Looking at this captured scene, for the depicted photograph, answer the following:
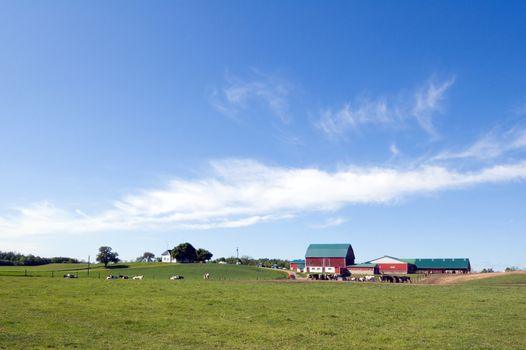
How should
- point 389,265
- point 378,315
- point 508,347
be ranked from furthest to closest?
point 389,265 → point 378,315 → point 508,347

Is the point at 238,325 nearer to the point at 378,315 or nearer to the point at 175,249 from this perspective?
the point at 378,315

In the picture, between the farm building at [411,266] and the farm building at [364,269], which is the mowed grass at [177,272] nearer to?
the farm building at [364,269]

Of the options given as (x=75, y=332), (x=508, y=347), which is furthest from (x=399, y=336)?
(x=75, y=332)

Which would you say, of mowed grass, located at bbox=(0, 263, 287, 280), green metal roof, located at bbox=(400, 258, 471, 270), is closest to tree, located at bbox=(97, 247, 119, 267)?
mowed grass, located at bbox=(0, 263, 287, 280)

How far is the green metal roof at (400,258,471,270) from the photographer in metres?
166

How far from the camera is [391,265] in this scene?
6393 inches

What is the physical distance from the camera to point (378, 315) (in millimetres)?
34125

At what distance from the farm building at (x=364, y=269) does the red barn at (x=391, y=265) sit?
13.7ft

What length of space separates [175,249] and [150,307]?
544ft

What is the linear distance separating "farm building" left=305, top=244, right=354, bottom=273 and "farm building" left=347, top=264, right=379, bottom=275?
3.62 meters

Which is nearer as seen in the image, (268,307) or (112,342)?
(112,342)

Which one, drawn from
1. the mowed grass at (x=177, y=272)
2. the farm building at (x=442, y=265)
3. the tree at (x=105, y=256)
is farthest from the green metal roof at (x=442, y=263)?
the tree at (x=105, y=256)

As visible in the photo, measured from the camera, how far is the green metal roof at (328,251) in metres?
167

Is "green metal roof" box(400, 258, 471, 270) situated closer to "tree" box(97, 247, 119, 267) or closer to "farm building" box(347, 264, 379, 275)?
"farm building" box(347, 264, 379, 275)
